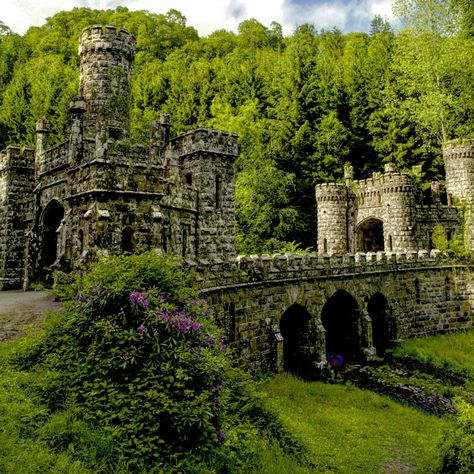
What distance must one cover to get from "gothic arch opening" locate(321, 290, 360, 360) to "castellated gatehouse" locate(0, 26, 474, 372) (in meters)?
0.05

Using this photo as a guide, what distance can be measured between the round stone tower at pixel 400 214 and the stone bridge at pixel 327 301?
2349 millimetres

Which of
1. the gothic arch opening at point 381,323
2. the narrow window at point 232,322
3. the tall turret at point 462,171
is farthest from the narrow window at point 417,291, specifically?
the narrow window at point 232,322

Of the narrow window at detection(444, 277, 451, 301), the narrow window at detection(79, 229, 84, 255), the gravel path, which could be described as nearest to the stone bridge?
the narrow window at detection(444, 277, 451, 301)

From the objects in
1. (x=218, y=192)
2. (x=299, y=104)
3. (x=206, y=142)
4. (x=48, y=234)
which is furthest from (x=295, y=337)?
(x=299, y=104)

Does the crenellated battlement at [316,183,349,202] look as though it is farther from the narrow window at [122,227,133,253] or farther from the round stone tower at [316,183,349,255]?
the narrow window at [122,227,133,253]

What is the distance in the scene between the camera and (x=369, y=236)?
1228 inches

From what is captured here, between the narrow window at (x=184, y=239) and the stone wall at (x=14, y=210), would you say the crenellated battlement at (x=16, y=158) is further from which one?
the narrow window at (x=184, y=239)

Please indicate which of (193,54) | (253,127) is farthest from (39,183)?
(193,54)

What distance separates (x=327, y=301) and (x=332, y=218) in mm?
9031

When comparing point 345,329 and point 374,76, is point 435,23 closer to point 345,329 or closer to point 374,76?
Result: point 374,76

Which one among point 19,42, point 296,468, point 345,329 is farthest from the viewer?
point 19,42

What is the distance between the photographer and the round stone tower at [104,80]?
18281 mm

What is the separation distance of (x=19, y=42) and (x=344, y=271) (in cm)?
5076

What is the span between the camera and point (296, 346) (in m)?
17.8
